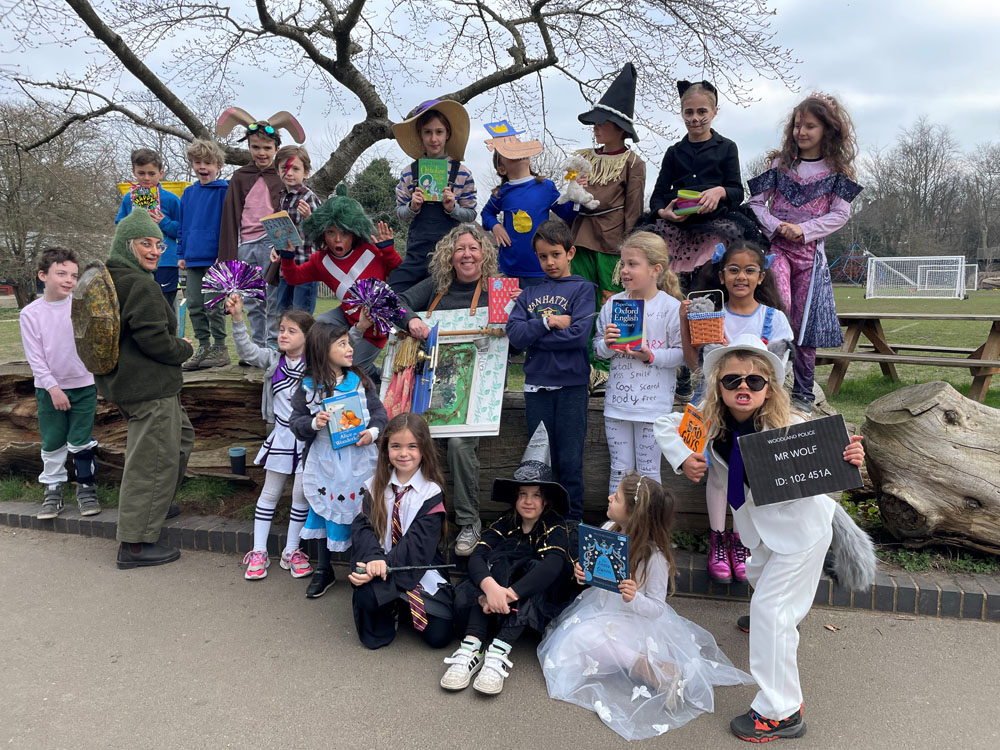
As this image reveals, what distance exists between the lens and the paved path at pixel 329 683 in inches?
113

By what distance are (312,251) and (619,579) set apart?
11.7 feet

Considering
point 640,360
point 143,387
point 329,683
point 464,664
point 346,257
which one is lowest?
point 329,683

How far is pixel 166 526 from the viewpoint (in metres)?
5.17

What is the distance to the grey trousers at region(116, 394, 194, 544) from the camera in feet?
15.5

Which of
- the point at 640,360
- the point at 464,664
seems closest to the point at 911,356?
the point at 640,360

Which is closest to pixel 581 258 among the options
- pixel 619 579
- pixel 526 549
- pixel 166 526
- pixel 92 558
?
pixel 526 549

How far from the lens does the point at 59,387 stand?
5492mm

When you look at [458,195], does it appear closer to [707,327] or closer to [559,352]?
[559,352]

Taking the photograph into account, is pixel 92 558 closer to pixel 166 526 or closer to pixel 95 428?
pixel 166 526

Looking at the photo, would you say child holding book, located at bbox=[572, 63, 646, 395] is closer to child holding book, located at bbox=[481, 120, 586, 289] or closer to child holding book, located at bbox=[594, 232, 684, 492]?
child holding book, located at bbox=[481, 120, 586, 289]

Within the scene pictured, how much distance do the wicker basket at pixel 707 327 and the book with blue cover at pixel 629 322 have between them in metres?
0.31

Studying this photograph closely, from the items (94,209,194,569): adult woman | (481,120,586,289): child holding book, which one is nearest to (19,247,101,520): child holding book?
(94,209,194,569): adult woman

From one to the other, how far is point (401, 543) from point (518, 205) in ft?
9.33

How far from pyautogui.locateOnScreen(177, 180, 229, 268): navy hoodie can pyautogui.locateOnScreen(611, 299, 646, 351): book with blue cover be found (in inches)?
163
